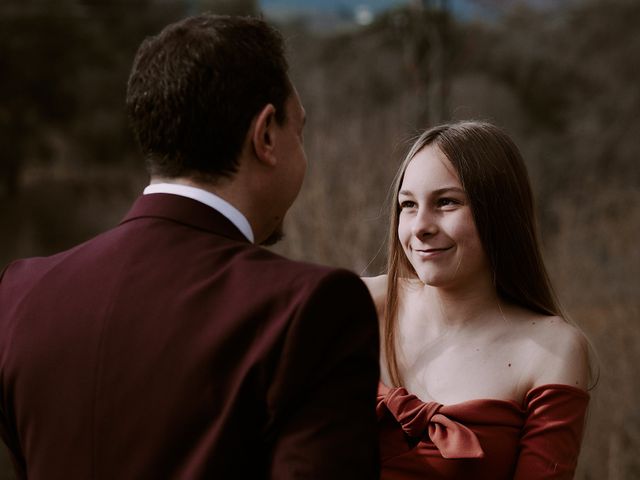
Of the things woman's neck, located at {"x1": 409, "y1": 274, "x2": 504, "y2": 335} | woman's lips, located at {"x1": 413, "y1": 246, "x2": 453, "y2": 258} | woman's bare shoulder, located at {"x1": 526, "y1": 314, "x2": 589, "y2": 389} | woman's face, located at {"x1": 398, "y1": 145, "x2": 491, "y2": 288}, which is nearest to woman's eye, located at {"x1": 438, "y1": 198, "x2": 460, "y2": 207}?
woman's face, located at {"x1": 398, "y1": 145, "x2": 491, "y2": 288}

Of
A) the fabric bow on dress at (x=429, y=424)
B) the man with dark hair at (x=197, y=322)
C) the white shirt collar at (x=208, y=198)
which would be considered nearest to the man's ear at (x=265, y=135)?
the man with dark hair at (x=197, y=322)

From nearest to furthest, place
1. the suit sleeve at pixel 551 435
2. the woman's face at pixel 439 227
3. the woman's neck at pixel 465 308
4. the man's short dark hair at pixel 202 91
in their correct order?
the man's short dark hair at pixel 202 91, the suit sleeve at pixel 551 435, the woman's face at pixel 439 227, the woman's neck at pixel 465 308

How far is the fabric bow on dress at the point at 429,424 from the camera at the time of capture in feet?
6.83

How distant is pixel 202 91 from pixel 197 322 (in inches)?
16.2

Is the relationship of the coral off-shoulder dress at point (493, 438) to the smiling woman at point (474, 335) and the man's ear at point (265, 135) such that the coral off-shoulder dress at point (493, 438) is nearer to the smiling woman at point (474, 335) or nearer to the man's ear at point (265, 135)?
the smiling woman at point (474, 335)

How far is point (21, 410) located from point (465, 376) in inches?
43.9

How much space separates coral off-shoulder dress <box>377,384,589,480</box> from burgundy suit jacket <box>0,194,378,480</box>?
0.67m

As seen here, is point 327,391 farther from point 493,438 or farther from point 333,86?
point 333,86

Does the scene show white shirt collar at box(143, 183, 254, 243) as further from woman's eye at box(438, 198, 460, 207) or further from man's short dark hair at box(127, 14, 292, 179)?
woman's eye at box(438, 198, 460, 207)

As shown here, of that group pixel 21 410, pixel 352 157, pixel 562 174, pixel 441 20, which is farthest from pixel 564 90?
pixel 21 410

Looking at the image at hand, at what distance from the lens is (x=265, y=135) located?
1.67 m

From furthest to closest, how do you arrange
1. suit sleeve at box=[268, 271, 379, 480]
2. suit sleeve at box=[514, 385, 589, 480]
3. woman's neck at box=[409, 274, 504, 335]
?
woman's neck at box=[409, 274, 504, 335], suit sleeve at box=[514, 385, 589, 480], suit sleeve at box=[268, 271, 379, 480]

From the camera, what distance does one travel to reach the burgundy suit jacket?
1.45 m

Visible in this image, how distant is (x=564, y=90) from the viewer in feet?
62.7
